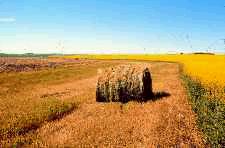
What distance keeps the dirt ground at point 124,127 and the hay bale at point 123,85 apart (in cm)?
56

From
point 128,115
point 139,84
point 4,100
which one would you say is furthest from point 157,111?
point 4,100

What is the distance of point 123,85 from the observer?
13.9m

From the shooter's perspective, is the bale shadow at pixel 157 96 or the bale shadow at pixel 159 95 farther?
the bale shadow at pixel 159 95

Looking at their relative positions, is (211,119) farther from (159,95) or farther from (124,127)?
(159,95)

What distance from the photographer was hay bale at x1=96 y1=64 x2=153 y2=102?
45.6ft

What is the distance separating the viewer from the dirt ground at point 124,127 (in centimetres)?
858

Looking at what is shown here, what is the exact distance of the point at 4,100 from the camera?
15141 mm

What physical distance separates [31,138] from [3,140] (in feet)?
2.16

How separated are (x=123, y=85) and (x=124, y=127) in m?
4.17

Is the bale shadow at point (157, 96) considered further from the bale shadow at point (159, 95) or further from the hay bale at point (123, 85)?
the hay bale at point (123, 85)

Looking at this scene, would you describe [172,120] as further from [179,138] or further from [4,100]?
[4,100]

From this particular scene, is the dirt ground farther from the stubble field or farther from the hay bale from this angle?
the hay bale

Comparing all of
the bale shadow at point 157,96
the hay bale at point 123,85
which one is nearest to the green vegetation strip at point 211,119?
the bale shadow at point 157,96

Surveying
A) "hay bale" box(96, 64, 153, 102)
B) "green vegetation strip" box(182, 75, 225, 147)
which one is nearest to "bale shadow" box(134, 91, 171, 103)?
"hay bale" box(96, 64, 153, 102)
